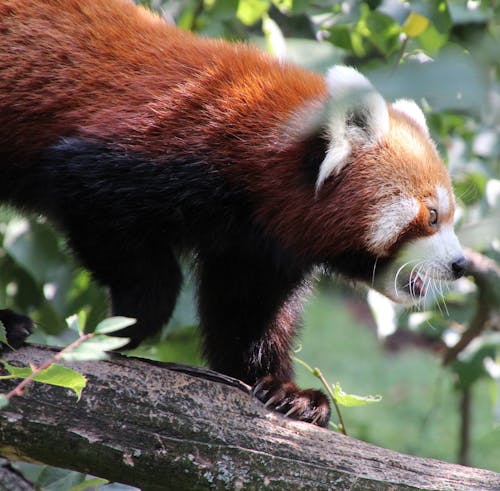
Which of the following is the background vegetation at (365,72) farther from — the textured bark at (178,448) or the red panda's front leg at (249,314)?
the textured bark at (178,448)

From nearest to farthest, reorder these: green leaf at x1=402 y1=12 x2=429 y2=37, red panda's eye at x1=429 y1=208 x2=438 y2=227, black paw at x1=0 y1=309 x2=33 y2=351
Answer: black paw at x1=0 y1=309 x2=33 y2=351
red panda's eye at x1=429 y1=208 x2=438 y2=227
green leaf at x1=402 y1=12 x2=429 y2=37

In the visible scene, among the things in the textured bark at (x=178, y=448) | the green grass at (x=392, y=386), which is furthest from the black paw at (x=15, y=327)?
the green grass at (x=392, y=386)

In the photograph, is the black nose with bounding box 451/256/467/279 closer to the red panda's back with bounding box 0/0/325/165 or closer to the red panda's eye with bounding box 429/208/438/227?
the red panda's eye with bounding box 429/208/438/227

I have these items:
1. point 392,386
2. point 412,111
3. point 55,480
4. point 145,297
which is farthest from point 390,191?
point 392,386

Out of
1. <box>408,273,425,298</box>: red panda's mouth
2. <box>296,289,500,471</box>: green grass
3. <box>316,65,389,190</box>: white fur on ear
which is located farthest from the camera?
<box>296,289,500,471</box>: green grass

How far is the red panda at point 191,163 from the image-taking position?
2225mm

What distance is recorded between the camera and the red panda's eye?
2.34 metres

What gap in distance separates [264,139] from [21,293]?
1.51 meters

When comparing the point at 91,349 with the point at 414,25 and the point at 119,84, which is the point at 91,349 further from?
the point at 414,25

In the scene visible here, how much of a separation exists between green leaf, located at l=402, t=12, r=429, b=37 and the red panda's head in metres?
0.39

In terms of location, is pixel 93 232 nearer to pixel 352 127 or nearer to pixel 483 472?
pixel 352 127

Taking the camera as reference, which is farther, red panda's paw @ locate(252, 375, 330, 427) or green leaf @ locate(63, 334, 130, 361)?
red panda's paw @ locate(252, 375, 330, 427)

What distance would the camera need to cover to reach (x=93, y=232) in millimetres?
2252

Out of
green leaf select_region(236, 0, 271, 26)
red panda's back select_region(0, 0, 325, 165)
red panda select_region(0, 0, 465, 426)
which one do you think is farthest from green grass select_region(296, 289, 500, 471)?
red panda's back select_region(0, 0, 325, 165)
